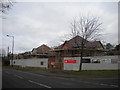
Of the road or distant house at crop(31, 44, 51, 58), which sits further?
distant house at crop(31, 44, 51, 58)

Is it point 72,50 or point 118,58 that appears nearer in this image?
point 118,58

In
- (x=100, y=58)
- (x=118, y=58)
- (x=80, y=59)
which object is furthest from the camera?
(x=80, y=59)

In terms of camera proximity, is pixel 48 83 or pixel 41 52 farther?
pixel 41 52

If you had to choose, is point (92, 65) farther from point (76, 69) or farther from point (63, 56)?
point (63, 56)

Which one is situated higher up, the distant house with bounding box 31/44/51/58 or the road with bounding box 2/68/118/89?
the distant house with bounding box 31/44/51/58

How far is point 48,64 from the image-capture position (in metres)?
→ 32.2

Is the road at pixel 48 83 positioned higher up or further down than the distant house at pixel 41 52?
further down

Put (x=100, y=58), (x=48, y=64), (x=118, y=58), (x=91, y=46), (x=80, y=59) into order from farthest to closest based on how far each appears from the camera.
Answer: (x=48, y=64), (x=91, y=46), (x=80, y=59), (x=100, y=58), (x=118, y=58)

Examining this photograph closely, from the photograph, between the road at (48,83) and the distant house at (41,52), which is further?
the distant house at (41,52)

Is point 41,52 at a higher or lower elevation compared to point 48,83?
higher

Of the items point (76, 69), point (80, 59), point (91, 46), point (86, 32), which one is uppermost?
point (86, 32)

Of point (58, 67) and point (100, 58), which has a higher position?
point (100, 58)

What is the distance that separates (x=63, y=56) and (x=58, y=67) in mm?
2311

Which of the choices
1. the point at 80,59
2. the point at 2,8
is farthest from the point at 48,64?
Result: the point at 2,8
